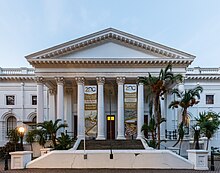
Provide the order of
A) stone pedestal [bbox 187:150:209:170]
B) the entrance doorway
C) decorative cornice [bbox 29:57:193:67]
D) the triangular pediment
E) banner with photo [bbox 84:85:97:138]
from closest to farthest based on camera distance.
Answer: stone pedestal [bbox 187:150:209:170]
banner with photo [bbox 84:85:97:138]
decorative cornice [bbox 29:57:193:67]
the triangular pediment
the entrance doorway

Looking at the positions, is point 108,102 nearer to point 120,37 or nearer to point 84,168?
point 120,37

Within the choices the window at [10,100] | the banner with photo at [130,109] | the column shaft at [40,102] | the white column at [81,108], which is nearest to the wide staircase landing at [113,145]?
the white column at [81,108]

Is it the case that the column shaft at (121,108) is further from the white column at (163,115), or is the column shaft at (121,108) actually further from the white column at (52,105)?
the white column at (52,105)

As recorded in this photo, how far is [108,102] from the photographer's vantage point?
3381 centimetres

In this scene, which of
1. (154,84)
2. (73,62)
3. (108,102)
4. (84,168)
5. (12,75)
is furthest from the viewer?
(12,75)

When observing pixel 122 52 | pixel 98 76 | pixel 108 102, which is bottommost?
pixel 108 102

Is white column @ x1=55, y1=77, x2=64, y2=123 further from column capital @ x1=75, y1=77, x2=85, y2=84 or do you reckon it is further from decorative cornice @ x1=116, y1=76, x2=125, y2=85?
decorative cornice @ x1=116, y1=76, x2=125, y2=85

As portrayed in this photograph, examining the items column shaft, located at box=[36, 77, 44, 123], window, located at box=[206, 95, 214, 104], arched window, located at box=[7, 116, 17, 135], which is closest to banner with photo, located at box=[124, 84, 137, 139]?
column shaft, located at box=[36, 77, 44, 123]

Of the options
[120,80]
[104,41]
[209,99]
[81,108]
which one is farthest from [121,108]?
[209,99]

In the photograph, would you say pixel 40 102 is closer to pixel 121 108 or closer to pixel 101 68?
pixel 101 68

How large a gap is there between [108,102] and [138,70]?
6.49 m

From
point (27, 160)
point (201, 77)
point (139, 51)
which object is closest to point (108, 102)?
point (139, 51)

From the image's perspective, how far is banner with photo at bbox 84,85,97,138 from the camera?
1121 inches

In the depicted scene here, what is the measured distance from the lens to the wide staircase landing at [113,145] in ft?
82.3
